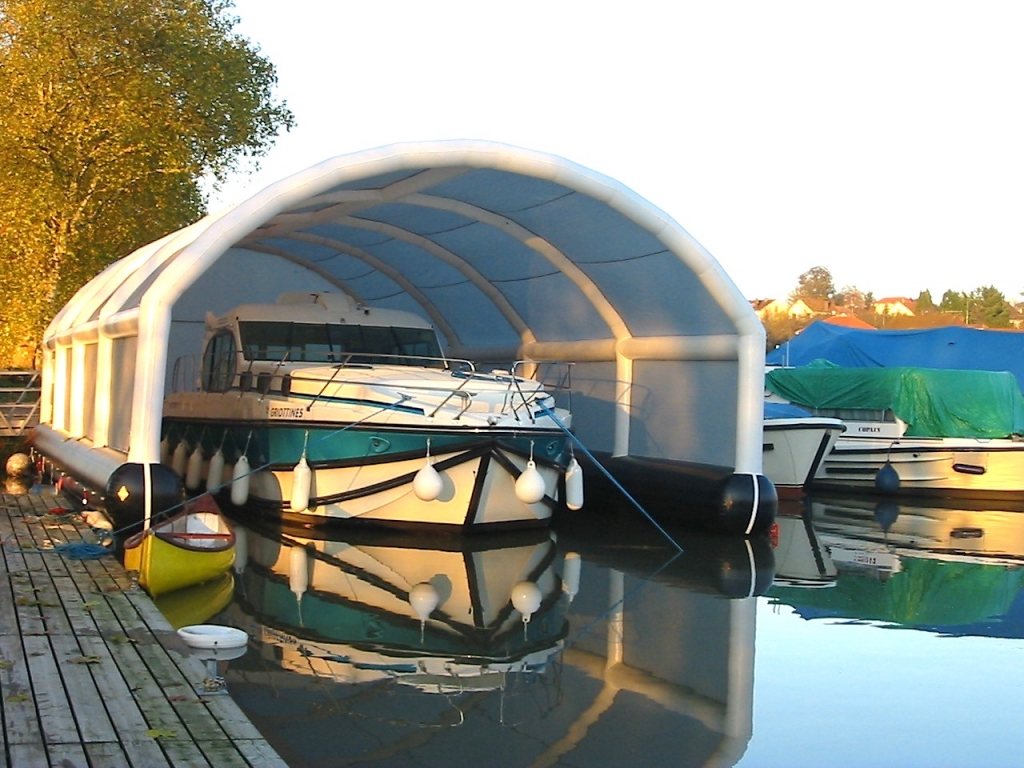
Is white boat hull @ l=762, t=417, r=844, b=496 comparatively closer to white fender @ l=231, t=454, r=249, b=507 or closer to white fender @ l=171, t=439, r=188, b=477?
white fender @ l=231, t=454, r=249, b=507

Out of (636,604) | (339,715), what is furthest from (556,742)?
(636,604)

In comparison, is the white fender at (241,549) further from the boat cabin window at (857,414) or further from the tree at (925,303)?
the tree at (925,303)

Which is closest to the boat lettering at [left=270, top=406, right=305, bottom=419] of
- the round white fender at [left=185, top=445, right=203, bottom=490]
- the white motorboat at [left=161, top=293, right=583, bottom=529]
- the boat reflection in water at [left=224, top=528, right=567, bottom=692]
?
the white motorboat at [left=161, top=293, right=583, bottom=529]

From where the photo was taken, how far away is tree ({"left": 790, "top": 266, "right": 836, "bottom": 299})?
399 feet

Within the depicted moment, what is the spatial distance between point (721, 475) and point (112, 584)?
290 inches

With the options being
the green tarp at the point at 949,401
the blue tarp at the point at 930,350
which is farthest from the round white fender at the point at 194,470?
the blue tarp at the point at 930,350

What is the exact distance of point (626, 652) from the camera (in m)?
8.66

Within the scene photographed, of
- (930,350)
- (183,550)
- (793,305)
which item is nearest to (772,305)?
(793,305)

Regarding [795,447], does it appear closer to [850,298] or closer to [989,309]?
[989,309]

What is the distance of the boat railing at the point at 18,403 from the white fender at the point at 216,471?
277 inches

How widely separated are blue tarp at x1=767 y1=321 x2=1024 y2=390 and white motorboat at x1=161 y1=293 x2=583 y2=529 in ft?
44.1

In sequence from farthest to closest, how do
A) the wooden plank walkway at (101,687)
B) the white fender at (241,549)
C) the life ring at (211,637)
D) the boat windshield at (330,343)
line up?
the boat windshield at (330,343) → the white fender at (241,549) → the life ring at (211,637) → the wooden plank walkway at (101,687)

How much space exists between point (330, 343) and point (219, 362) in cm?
165

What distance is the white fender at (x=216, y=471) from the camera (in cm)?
1542
